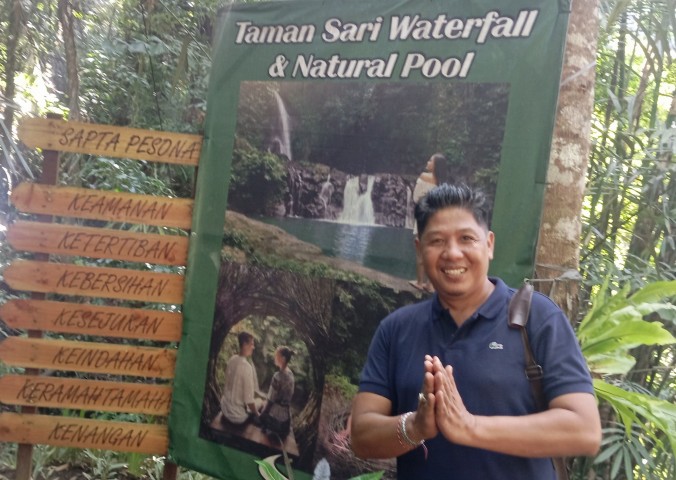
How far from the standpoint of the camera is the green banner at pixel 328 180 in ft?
8.82

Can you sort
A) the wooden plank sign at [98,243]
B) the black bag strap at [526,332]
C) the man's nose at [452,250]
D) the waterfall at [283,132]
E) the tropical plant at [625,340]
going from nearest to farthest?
the black bag strap at [526,332] → the man's nose at [452,250] → the tropical plant at [625,340] → the waterfall at [283,132] → the wooden plank sign at [98,243]

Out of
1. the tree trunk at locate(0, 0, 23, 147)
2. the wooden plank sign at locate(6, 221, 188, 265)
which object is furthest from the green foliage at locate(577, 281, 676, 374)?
the tree trunk at locate(0, 0, 23, 147)

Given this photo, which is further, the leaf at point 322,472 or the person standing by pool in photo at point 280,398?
the person standing by pool in photo at point 280,398

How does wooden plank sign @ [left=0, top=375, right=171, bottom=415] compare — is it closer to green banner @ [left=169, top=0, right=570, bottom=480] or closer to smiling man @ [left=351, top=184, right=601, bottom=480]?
green banner @ [left=169, top=0, right=570, bottom=480]

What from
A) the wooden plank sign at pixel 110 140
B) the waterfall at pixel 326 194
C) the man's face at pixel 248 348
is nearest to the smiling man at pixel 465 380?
the waterfall at pixel 326 194

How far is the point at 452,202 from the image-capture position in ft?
6.35

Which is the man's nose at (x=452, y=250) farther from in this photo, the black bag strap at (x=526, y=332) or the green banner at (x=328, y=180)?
the green banner at (x=328, y=180)

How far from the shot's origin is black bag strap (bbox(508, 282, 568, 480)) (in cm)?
175

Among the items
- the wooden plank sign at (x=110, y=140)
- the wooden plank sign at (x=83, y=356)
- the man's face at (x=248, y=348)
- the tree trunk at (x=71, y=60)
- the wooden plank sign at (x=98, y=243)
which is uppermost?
the tree trunk at (x=71, y=60)

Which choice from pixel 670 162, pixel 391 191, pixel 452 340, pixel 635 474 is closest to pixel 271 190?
pixel 391 191

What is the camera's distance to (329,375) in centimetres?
303

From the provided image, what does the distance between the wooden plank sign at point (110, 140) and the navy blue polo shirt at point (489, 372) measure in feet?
6.09

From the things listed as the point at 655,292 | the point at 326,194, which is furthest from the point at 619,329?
the point at 326,194

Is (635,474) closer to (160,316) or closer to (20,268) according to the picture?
(160,316)
